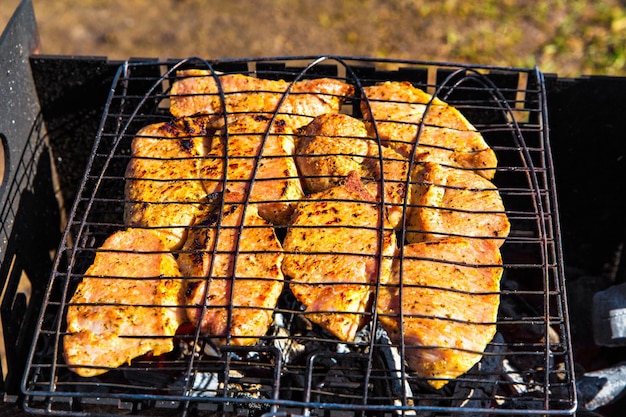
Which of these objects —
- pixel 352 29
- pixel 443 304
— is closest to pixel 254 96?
pixel 443 304

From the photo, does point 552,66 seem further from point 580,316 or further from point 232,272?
point 232,272

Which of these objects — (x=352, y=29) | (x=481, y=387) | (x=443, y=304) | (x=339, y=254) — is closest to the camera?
(x=443, y=304)

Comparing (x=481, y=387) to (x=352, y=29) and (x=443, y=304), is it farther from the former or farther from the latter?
(x=352, y=29)

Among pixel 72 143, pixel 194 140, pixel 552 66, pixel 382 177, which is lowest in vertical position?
pixel 382 177

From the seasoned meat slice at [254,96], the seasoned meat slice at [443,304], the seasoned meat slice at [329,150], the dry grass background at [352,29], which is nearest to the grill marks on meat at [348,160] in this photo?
the seasoned meat slice at [329,150]

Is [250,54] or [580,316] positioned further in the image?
[250,54]

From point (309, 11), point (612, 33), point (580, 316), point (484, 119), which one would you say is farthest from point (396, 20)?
point (580, 316)

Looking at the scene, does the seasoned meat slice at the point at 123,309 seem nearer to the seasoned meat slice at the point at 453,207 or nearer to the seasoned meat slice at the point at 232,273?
the seasoned meat slice at the point at 232,273

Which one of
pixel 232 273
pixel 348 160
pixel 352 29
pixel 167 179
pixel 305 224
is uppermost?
pixel 352 29
